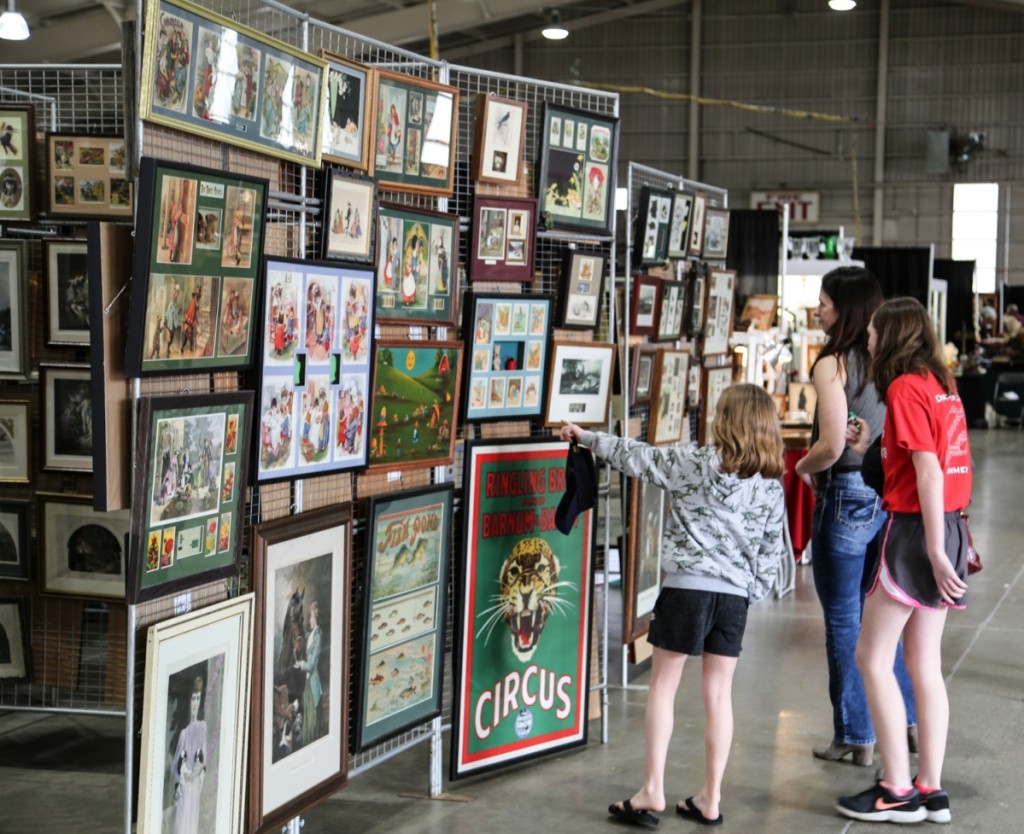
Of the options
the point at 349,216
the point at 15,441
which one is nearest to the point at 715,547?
the point at 349,216

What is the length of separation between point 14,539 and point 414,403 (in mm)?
1871

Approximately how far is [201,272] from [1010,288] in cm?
2312

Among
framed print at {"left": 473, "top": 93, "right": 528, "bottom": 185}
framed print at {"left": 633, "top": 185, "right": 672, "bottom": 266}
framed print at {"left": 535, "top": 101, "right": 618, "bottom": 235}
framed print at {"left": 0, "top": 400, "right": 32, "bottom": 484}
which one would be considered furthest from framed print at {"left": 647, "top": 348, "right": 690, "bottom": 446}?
framed print at {"left": 0, "top": 400, "right": 32, "bottom": 484}

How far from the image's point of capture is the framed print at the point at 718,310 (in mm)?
6312

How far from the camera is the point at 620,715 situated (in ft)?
16.7

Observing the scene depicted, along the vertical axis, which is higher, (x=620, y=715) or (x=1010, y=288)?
(x=1010, y=288)

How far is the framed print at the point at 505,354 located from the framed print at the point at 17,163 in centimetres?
176

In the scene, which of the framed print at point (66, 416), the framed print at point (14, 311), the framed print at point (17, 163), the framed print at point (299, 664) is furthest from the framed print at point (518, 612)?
the framed print at point (17, 163)

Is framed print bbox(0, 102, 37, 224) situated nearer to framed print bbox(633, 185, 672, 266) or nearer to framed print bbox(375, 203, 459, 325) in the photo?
framed print bbox(375, 203, 459, 325)

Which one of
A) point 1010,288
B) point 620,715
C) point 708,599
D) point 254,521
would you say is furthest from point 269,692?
point 1010,288

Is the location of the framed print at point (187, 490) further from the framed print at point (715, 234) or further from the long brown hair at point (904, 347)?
the framed print at point (715, 234)

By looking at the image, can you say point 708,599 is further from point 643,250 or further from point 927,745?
point 643,250

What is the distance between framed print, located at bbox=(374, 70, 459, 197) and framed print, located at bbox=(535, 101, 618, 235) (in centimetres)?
49

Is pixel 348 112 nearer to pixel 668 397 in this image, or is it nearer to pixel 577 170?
pixel 577 170
